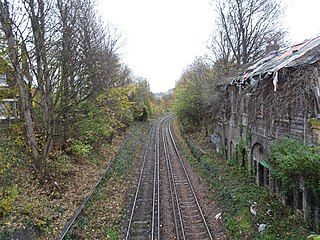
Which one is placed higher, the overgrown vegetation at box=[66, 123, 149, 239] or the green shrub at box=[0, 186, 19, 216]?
the green shrub at box=[0, 186, 19, 216]

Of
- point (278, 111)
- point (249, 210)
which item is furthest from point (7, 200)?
point (278, 111)

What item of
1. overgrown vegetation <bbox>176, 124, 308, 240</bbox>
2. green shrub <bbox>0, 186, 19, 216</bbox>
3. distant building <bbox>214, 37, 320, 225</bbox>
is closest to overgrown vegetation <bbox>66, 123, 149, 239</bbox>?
green shrub <bbox>0, 186, 19, 216</bbox>

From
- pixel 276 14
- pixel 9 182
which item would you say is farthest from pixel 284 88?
pixel 276 14

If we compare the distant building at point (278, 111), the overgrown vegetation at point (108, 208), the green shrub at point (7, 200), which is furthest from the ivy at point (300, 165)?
the green shrub at point (7, 200)

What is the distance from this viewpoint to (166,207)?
45.5 ft

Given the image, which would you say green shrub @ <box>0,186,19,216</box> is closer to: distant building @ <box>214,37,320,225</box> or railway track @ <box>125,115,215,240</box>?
railway track @ <box>125,115,215,240</box>

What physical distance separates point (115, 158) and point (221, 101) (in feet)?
32.1

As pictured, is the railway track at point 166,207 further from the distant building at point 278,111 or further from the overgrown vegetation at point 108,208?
the distant building at point 278,111

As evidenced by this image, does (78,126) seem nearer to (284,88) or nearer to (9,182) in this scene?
(9,182)

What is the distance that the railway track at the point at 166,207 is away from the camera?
1133 centimetres

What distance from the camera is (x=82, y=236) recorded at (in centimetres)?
1064

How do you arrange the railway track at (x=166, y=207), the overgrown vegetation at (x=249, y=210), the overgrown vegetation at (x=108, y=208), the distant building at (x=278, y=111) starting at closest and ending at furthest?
the overgrown vegetation at (x=249, y=210) < the distant building at (x=278, y=111) < the overgrown vegetation at (x=108, y=208) < the railway track at (x=166, y=207)

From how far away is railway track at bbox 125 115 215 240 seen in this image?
11328mm

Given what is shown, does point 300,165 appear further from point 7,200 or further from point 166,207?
point 7,200
